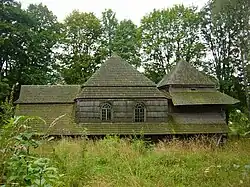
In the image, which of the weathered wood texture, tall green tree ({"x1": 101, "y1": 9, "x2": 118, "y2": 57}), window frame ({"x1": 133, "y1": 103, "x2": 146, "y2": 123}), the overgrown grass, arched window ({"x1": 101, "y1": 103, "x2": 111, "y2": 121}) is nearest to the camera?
the overgrown grass

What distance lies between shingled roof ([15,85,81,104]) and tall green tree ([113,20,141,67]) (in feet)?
43.7

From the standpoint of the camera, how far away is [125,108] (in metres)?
25.1

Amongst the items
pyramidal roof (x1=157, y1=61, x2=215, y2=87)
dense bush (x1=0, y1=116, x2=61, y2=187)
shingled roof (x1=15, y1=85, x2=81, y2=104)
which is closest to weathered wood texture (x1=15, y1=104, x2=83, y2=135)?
shingled roof (x1=15, y1=85, x2=81, y2=104)

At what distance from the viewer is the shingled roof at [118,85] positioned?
990 inches

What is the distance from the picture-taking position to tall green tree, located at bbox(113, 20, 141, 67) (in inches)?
1629

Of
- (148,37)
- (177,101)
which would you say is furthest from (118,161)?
(148,37)

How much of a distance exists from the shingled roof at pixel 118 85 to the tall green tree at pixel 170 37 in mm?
13694

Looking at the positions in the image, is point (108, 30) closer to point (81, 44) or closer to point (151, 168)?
point (81, 44)

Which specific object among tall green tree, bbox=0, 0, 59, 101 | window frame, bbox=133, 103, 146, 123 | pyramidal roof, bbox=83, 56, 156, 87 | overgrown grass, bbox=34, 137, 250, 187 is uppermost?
tall green tree, bbox=0, 0, 59, 101

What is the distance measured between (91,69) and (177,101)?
1816cm

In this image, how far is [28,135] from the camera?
4.13 meters

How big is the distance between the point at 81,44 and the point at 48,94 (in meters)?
15.9

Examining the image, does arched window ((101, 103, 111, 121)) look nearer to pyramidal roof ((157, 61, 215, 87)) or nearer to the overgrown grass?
pyramidal roof ((157, 61, 215, 87))

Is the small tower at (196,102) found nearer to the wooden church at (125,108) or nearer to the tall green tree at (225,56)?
the wooden church at (125,108)
